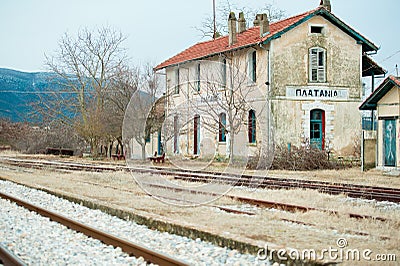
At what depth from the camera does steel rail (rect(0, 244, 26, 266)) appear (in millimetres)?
6678

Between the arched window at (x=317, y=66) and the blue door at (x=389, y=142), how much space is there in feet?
24.1

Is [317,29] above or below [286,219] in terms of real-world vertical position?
above

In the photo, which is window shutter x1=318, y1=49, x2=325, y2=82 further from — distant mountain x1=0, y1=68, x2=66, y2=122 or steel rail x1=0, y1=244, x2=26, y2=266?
distant mountain x1=0, y1=68, x2=66, y2=122

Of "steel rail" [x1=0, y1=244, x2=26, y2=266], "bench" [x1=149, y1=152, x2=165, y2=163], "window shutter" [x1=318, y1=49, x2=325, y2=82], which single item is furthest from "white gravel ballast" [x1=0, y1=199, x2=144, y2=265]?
"window shutter" [x1=318, y1=49, x2=325, y2=82]

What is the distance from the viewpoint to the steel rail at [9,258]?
668 centimetres

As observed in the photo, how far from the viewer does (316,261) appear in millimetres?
6586

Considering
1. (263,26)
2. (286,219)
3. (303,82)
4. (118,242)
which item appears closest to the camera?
(118,242)

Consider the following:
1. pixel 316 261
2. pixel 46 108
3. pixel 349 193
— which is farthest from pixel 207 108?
pixel 46 108

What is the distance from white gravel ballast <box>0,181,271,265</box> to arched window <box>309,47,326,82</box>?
Result: 1850 centimetres

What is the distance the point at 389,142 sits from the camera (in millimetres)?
20328

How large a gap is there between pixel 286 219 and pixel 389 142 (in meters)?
12.0

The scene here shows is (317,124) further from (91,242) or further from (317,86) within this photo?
(91,242)

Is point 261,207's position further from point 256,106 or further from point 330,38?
point 330,38

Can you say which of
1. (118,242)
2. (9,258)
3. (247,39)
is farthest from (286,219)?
(247,39)
